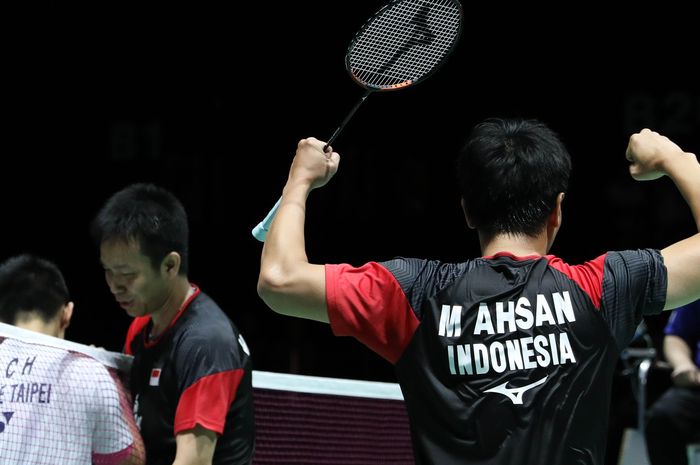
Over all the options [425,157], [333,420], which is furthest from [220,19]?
[333,420]

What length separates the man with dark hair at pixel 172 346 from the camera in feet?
8.91

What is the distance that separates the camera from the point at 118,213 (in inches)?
120

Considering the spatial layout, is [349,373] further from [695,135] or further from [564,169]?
[564,169]

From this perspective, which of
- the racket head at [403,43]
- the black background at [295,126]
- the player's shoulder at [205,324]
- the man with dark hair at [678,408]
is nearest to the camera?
the racket head at [403,43]

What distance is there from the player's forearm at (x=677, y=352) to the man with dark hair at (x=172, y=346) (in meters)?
2.92

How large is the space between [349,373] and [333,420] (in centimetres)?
406

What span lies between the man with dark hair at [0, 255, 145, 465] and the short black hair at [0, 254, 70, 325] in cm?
40

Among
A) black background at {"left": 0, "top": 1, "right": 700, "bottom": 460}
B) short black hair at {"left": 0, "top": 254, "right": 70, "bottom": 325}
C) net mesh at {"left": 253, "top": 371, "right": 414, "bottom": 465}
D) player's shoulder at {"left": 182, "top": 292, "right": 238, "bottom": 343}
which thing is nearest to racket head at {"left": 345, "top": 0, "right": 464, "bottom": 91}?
player's shoulder at {"left": 182, "top": 292, "right": 238, "bottom": 343}

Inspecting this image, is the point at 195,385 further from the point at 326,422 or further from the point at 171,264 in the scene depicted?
the point at 326,422

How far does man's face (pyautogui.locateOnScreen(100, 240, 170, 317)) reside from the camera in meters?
2.99

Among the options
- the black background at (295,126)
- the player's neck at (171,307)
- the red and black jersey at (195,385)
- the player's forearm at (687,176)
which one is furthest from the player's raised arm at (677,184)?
the black background at (295,126)

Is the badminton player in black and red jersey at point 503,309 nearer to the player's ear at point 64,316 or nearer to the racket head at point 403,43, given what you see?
the racket head at point 403,43

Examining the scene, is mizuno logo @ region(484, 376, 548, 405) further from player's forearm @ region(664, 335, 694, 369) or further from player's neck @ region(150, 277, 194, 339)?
player's forearm @ region(664, 335, 694, 369)

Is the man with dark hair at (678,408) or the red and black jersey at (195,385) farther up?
the man with dark hair at (678,408)
